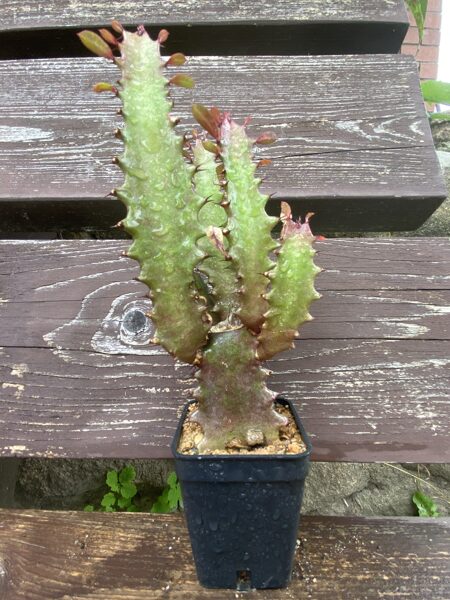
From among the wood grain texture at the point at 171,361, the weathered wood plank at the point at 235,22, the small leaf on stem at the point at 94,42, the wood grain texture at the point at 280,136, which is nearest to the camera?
the small leaf on stem at the point at 94,42

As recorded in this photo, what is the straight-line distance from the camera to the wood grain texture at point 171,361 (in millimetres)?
883

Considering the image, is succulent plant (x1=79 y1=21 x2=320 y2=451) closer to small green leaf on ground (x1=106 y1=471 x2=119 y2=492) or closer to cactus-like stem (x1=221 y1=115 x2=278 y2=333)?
cactus-like stem (x1=221 y1=115 x2=278 y2=333)

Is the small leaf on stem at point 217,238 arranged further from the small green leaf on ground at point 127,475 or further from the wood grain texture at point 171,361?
the small green leaf on ground at point 127,475

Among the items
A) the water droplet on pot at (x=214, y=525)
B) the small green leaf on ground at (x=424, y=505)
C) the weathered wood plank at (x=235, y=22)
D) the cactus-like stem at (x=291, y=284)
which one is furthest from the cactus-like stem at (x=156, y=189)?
the small green leaf on ground at (x=424, y=505)

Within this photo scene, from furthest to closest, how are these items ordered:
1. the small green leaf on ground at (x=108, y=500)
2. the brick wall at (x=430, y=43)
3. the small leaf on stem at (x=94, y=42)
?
the brick wall at (x=430, y=43) → the small green leaf on ground at (x=108, y=500) → the small leaf on stem at (x=94, y=42)

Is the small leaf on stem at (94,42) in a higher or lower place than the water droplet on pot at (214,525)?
higher

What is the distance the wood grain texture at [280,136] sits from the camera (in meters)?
1.01

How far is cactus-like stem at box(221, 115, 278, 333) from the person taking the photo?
63 centimetres

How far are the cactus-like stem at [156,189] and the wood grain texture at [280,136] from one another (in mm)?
407

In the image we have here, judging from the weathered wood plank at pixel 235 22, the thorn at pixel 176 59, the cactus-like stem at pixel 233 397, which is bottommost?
the cactus-like stem at pixel 233 397

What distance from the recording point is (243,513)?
0.65 m

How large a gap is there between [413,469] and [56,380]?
45.7 inches

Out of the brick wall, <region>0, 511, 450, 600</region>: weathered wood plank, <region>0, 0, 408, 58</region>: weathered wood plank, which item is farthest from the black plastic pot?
the brick wall

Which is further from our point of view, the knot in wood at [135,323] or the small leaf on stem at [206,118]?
the knot in wood at [135,323]
